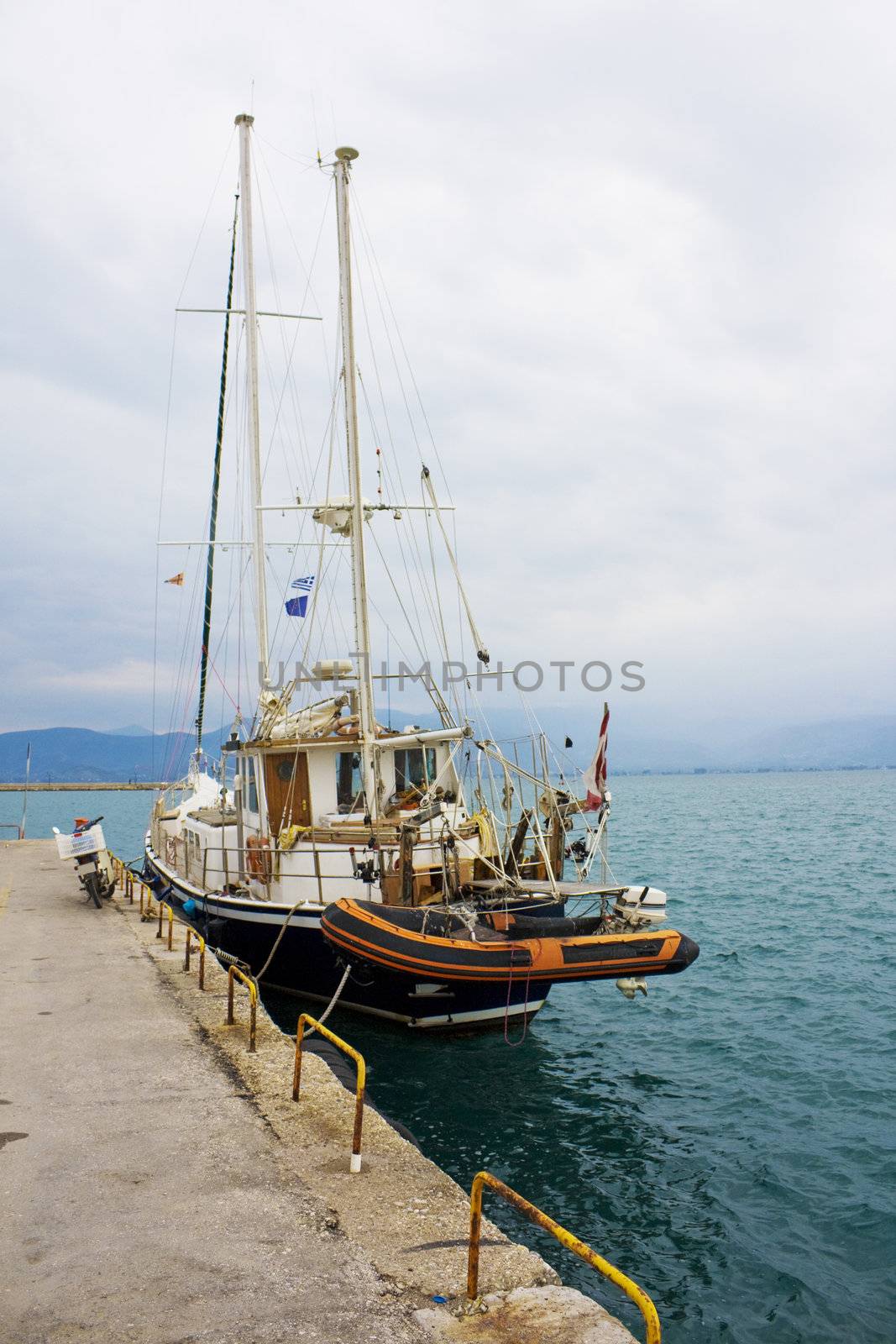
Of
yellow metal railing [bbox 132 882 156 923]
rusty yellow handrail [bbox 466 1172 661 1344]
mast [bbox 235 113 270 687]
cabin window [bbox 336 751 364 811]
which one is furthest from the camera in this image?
mast [bbox 235 113 270 687]

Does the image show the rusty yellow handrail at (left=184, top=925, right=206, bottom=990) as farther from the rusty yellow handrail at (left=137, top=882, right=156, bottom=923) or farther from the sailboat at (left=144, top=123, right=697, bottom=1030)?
the rusty yellow handrail at (left=137, top=882, right=156, bottom=923)

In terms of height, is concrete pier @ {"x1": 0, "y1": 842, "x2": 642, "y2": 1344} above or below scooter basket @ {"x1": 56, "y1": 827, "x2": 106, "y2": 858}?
below

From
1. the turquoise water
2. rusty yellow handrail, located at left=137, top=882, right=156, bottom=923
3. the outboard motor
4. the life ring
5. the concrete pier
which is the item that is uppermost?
the life ring

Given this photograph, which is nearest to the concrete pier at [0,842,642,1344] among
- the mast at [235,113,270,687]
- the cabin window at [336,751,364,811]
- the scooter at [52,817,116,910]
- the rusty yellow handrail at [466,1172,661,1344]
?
the rusty yellow handrail at [466,1172,661,1344]

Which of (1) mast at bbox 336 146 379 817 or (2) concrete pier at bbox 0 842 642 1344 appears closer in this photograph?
(2) concrete pier at bbox 0 842 642 1344

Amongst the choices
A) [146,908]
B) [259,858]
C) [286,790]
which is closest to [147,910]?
[146,908]

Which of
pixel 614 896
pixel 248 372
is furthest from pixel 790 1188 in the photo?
pixel 248 372

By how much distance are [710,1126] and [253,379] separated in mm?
20396

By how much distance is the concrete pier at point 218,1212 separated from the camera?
481 centimetres

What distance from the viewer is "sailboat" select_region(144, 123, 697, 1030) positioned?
11117 mm

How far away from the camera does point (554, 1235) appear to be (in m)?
4.78

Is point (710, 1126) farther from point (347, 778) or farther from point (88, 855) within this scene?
point (88, 855)

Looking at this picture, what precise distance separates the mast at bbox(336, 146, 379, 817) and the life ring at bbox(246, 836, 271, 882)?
1.93 metres

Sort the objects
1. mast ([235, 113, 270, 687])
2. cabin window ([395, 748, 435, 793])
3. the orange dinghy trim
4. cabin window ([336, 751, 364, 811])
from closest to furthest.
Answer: the orange dinghy trim < cabin window ([336, 751, 364, 811]) < cabin window ([395, 748, 435, 793]) < mast ([235, 113, 270, 687])
